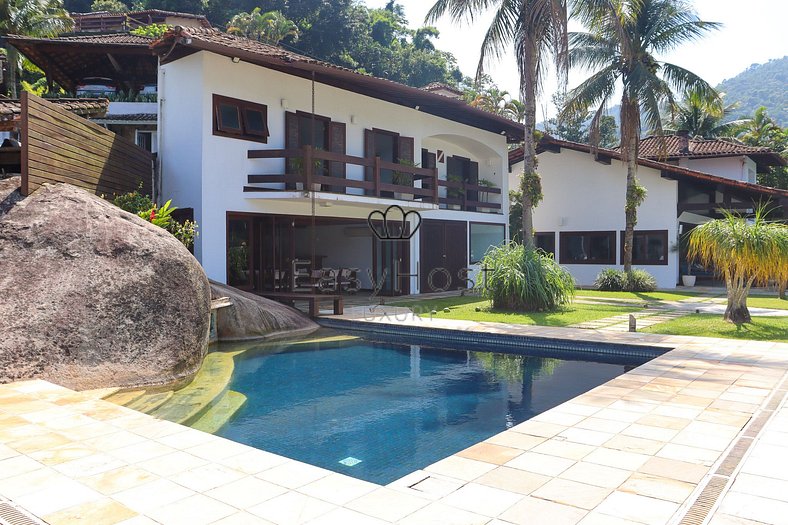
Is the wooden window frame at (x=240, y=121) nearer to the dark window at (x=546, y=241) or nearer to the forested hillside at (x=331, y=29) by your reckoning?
the dark window at (x=546, y=241)

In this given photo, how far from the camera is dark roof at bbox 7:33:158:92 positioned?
17.8 metres

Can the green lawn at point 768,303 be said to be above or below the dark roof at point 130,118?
below

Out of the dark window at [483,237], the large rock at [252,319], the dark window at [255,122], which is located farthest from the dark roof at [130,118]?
the dark window at [483,237]

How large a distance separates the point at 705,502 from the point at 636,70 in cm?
1880

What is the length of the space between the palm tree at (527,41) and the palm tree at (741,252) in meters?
4.87

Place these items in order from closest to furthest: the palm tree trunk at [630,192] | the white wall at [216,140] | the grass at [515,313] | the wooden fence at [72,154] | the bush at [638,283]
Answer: the wooden fence at [72,154] → the grass at [515,313] → the white wall at [216,140] → the palm tree trunk at [630,192] → the bush at [638,283]

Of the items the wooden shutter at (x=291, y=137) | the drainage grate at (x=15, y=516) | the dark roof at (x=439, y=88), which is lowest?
the drainage grate at (x=15, y=516)

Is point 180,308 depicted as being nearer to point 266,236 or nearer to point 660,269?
point 266,236

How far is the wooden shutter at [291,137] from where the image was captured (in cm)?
1471

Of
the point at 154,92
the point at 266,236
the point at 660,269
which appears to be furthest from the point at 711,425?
the point at 154,92

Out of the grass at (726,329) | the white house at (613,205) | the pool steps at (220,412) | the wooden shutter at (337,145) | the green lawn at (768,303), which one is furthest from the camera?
the white house at (613,205)

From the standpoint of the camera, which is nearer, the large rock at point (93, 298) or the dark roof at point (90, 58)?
the large rock at point (93, 298)

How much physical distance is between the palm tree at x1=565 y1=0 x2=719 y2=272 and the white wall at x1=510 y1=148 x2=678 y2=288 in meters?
2.11

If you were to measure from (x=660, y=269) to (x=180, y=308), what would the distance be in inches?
773
